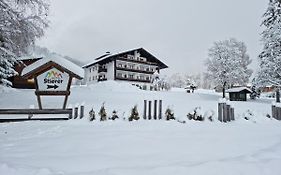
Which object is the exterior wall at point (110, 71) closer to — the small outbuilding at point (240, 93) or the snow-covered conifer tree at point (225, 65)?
the snow-covered conifer tree at point (225, 65)

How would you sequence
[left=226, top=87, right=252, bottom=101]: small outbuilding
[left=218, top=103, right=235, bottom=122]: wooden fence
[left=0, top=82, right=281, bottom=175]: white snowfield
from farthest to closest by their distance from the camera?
[left=226, top=87, right=252, bottom=101]: small outbuilding < [left=218, top=103, right=235, bottom=122]: wooden fence < [left=0, top=82, right=281, bottom=175]: white snowfield

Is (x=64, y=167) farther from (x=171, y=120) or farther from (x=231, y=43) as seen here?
(x=231, y=43)

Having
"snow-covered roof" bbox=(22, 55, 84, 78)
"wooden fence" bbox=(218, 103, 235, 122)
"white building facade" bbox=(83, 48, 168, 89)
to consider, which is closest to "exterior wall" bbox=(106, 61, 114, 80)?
"white building facade" bbox=(83, 48, 168, 89)

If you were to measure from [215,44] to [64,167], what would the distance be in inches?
1728

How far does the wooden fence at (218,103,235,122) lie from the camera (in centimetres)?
1034

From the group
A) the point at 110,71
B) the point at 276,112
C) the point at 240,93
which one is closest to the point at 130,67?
the point at 110,71

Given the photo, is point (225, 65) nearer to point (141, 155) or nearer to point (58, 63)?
point (58, 63)

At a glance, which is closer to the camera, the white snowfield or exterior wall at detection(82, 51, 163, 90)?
the white snowfield

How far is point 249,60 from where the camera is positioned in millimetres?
47312

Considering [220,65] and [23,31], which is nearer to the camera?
[23,31]

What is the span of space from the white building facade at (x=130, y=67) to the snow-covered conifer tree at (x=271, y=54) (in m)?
29.3

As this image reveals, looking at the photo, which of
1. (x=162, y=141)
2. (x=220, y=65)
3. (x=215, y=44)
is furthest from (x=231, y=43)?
(x=162, y=141)

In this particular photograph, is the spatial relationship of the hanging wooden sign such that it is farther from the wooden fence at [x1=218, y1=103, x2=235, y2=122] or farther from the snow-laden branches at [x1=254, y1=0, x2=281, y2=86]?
the snow-laden branches at [x1=254, y1=0, x2=281, y2=86]

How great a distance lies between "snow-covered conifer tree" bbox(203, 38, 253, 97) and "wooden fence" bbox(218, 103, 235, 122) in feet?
103
